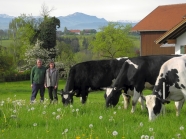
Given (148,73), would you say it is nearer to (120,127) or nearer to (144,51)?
(120,127)

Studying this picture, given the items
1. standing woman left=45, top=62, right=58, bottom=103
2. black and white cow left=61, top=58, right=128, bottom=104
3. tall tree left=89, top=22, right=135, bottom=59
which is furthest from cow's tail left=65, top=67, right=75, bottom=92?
tall tree left=89, top=22, right=135, bottom=59

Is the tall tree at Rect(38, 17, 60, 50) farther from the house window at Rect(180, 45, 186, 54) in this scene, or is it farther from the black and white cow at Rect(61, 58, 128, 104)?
→ the black and white cow at Rect(61, 58, 128, 104)

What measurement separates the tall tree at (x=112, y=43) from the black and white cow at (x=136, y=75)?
194ft

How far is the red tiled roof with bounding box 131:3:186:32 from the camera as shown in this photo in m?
48.8

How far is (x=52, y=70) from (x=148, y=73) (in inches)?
195

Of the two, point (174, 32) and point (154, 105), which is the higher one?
point (174, 32)

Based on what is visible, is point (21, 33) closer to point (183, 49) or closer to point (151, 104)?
point (183, 49)

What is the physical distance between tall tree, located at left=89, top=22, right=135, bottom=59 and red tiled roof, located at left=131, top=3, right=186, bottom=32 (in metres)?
19.4

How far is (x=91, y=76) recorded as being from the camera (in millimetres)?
16875

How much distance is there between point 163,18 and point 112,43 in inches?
932

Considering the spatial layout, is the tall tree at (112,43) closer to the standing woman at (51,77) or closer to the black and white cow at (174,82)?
the standing woman at (51,77)

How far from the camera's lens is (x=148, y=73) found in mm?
13047

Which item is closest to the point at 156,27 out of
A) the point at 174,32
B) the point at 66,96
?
the point at 174,32

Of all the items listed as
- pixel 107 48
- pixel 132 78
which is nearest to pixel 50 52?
pixel 107 48
